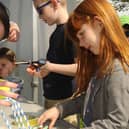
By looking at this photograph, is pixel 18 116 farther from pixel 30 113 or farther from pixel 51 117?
pixel 30 113

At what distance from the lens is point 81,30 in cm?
108

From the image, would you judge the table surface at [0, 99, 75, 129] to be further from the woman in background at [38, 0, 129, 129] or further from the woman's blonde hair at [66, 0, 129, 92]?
the woman's blonde hair at [66, 0, 129, 92]

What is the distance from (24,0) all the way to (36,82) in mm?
564

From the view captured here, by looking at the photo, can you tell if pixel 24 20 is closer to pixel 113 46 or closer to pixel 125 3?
pixel 113 46

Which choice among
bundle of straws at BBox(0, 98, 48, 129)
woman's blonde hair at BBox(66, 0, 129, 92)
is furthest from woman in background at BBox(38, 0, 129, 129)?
bundle of straws at BBox(0, 98, 48, 129)

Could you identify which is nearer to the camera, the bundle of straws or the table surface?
the bundle of straws

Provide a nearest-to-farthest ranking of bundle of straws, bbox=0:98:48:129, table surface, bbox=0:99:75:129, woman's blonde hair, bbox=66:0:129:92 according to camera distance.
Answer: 1. bundle of straws, bbox=0:98:48:129
2. woman's blonde hair, bbox=66:0:129:92
3. table surface, bbox=0:99:75:129

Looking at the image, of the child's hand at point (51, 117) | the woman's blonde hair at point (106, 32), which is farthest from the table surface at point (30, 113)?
the woman's blonde hair at point (106, 32)

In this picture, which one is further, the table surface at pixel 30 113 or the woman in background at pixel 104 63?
the table surface at pixel 30 113

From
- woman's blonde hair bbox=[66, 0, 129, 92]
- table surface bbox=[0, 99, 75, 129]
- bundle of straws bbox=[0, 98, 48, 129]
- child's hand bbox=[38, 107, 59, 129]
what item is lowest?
table surface bbox=[0, 99, 75, 129]

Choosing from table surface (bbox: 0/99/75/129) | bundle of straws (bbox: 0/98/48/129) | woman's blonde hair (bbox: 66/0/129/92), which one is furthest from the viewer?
table surface (bbox: 0/99/75/129)

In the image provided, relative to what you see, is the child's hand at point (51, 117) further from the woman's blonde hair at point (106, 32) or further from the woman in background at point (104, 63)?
the woman's blonde hair at point (106, 32)

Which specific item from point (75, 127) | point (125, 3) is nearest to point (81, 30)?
point (75, 127)

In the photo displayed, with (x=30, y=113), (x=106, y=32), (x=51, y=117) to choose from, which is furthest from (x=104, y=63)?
(x=30, y=113)
